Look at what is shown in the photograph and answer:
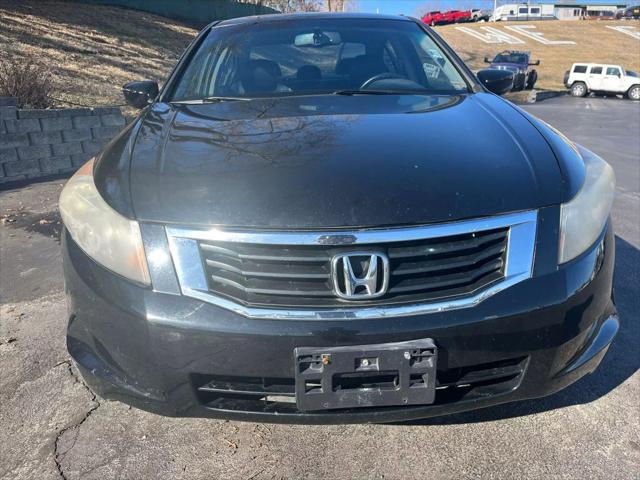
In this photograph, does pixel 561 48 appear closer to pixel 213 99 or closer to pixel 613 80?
pixel 613 80

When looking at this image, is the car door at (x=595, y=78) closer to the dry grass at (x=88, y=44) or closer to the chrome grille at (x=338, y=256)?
the dry grass at (x=88, y=44)

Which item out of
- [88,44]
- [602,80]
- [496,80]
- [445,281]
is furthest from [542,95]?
[445,281]

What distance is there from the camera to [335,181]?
1741 millimetres

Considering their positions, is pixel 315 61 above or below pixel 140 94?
above

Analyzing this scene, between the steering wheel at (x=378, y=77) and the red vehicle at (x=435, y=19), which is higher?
the steering wheel at (x=378, y=77)

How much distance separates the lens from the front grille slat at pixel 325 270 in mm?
1605

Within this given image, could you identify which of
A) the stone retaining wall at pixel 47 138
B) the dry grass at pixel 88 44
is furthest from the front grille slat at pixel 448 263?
the dry grass at pixel 88 44

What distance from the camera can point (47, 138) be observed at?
6.31 m

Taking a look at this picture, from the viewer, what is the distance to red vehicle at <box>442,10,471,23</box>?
57500mm

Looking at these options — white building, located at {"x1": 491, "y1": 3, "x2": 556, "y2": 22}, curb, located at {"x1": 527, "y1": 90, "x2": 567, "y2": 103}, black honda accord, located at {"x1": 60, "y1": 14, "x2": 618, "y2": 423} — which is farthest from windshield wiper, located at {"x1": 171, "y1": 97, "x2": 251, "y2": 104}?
white building, located at {"x1": 491, "y1": 3, "x2": 556, "y2": 22}

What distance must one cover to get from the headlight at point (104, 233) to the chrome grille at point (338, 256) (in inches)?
4.8

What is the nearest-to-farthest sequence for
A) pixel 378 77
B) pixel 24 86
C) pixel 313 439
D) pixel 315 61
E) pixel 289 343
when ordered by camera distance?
pixel 289 343 < pixel 313 439 < pixel 378 77 < pixel 315 61 < pixel 24 86

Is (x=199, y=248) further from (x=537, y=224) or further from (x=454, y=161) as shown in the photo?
(x=537, y=224)

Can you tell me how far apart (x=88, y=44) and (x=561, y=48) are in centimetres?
4029
